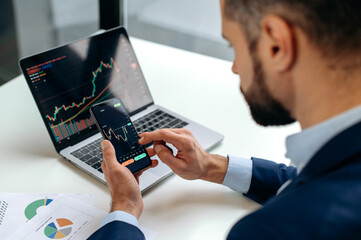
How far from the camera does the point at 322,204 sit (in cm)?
54

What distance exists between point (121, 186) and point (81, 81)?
37 cm

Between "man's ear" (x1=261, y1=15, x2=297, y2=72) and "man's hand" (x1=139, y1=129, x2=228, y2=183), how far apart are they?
0.35 meters

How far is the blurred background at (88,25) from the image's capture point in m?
2.76

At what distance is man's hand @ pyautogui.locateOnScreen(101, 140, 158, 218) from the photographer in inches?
32.7

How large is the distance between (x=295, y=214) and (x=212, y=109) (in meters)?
0.73

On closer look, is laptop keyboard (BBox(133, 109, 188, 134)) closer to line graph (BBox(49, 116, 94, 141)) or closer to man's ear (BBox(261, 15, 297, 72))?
line graph (BBox(49, 116, 94, 141))

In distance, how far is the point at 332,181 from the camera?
55 centimetres

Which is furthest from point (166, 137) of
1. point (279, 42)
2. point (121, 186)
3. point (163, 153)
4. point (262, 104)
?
point (279, 42)

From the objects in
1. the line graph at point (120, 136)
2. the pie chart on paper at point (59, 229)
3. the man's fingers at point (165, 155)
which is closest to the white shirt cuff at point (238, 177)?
the man's fingers at point (165, 155)

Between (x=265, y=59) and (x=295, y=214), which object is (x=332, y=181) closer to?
(x=295, y=214)

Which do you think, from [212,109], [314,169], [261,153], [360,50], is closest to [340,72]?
[360,50]

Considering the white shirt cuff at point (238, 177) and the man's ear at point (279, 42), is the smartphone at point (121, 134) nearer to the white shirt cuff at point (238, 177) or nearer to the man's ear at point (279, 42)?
the white shirt cuff at point (238, 177)

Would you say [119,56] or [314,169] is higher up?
[119,56]

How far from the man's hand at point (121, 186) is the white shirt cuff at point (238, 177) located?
0.69 feet
